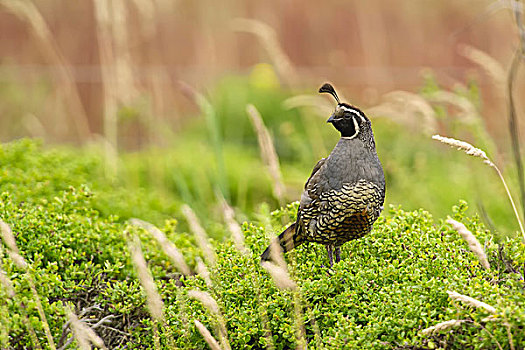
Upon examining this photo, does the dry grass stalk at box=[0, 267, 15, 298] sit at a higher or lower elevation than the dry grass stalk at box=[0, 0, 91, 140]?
lower

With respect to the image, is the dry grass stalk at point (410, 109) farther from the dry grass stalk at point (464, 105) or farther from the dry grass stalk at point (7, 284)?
the dry grass stalk at point (7, 284)

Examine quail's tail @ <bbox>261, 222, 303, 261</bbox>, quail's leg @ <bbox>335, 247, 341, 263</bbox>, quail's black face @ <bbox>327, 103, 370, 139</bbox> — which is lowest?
quail's leg @ <bbox>335, 247, 341, 263</bbox>

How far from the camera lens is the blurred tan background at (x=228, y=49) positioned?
8.97 meters

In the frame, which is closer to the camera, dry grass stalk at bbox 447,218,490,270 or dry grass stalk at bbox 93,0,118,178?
dry grass stalk at bbox 447,218,490,270

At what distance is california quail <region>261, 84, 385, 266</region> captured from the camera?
3186 millimetres

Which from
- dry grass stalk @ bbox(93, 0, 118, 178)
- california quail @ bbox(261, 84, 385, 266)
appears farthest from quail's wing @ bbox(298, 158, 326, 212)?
dry grass stalk @ bbox(93, 0, 118, 178)

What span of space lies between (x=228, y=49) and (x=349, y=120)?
22.6ft

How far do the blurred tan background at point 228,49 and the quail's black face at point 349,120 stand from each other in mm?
5051

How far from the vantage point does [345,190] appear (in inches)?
126

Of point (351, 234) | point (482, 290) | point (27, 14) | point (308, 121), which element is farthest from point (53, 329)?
point (308, 121)

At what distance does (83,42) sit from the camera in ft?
33.2

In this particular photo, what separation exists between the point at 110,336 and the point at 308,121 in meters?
4.35

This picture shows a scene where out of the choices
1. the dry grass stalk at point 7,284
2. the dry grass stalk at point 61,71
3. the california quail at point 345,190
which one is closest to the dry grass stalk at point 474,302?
the california quail at point 345,190

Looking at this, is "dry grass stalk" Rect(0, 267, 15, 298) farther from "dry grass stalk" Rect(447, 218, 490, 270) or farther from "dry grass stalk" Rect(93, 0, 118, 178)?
"dry grass stalk" Rect(93, 0, 118, 178)
